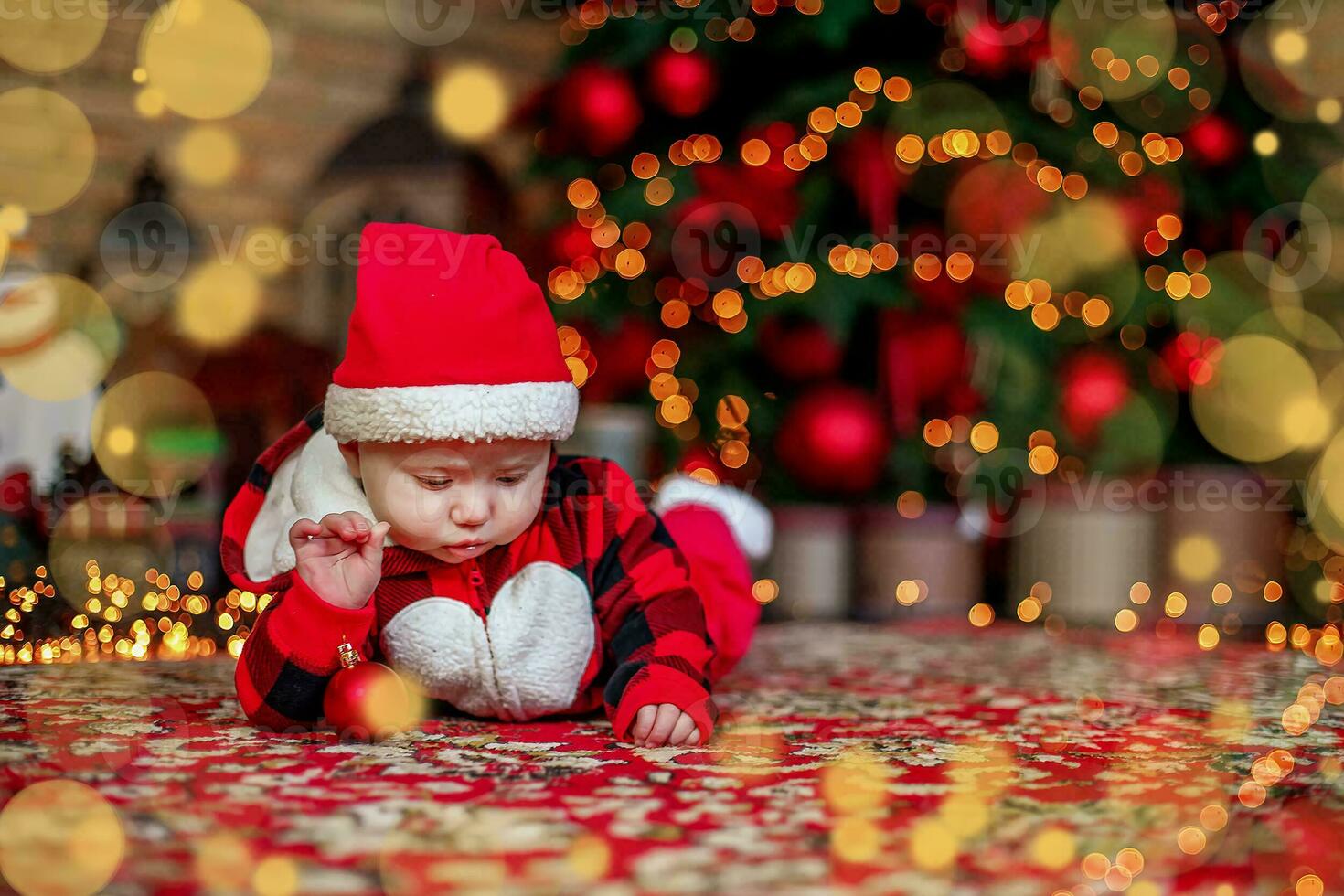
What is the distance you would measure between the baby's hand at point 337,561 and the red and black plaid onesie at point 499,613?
0.01m

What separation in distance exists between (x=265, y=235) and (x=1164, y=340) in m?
1.57

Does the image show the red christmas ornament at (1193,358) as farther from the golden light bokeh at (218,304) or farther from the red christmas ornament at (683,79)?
the golden light bokeh at (218,304)

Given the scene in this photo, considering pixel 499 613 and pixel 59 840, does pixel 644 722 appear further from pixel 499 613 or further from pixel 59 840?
pixel 59 840

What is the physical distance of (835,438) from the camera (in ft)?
5.90

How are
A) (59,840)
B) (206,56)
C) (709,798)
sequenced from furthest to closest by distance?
(206,56) < (709,798) < (59,840)

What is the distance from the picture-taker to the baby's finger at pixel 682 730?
0.99 metres

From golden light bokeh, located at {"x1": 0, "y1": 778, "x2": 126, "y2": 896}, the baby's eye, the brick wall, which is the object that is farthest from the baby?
the brick wall

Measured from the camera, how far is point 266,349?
83.9 inches

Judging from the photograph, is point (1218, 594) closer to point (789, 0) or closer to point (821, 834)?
point (789, 0)

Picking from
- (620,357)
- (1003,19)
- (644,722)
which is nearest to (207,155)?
(620,357)

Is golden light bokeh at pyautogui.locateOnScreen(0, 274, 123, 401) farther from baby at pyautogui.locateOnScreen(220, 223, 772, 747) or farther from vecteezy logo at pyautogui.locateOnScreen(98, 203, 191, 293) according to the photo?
baby at pyautogui.locateOnScreen(220, 223, 772, 747)

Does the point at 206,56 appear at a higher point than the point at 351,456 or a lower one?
higher

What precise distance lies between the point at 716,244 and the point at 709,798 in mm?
1157

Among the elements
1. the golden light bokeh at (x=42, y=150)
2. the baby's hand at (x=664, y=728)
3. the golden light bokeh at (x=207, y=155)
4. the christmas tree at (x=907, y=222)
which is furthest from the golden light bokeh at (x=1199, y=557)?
the golden light bokeh at (x=42, y=150)
